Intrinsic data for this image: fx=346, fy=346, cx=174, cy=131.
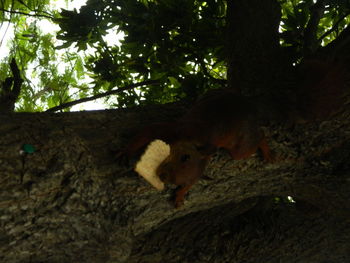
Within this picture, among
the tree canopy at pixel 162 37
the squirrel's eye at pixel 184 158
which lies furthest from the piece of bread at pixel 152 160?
the tree canopy at pixel 162 37

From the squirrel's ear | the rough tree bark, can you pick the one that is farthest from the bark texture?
the squirrel's ear

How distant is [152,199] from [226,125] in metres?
0.67

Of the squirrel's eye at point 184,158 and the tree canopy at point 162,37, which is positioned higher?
the tree canopy at point 162,37

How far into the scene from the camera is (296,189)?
8.09ft

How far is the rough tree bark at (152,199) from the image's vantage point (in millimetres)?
1571

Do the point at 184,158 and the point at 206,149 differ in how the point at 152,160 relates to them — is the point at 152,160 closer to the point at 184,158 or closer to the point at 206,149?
the point at 184,158

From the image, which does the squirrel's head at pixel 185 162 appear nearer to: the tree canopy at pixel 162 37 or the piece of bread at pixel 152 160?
the piece of bread at pixel 152 160

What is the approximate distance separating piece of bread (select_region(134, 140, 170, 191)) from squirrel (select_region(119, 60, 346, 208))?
0.25 feet

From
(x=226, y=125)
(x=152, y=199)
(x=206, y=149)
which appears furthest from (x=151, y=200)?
(x=226, y=125)

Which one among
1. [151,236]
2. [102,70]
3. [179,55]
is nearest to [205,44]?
[179,55]

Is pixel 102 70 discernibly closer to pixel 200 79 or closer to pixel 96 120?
pixel 200 79

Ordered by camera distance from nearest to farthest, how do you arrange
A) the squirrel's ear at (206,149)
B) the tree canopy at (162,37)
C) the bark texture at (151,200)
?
the bark texture at (151,200)
the squirrel's ear at (206,149)
the tree canopy at (162,37)

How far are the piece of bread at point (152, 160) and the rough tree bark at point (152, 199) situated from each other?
0.28 feet

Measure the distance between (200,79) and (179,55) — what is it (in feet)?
1.31
